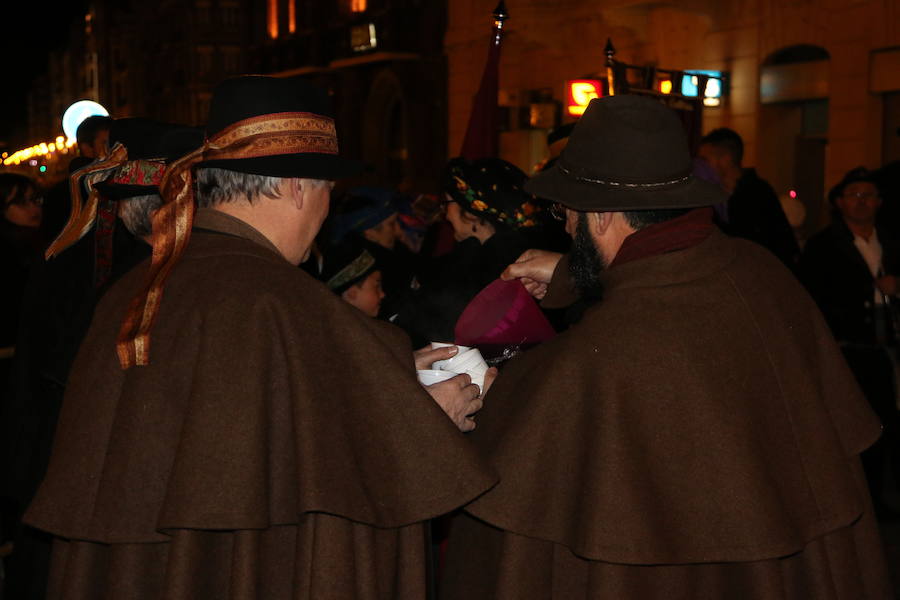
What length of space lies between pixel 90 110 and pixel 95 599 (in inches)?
197

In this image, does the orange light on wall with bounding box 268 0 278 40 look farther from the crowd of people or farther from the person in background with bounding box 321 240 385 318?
the crowd of people

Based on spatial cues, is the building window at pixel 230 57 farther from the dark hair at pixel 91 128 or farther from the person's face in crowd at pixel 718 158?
the dark hair at pixel 91 128

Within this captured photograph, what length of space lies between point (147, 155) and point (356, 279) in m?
2.12

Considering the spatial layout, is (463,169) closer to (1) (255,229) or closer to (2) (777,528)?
(1) (255,229)

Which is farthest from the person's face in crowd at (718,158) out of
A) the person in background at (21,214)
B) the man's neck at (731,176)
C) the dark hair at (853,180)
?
the person in background at (21,214)

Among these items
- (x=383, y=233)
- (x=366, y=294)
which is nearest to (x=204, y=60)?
(x=383, y=233)

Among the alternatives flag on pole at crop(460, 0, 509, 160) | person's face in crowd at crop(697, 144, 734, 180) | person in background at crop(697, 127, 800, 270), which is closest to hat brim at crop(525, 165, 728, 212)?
flag on pole at crop(460, 0, 509, 160)

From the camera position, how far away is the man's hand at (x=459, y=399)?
2939 mm

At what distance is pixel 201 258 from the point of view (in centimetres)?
253

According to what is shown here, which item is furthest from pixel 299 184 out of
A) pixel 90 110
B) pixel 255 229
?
pixel 90 110

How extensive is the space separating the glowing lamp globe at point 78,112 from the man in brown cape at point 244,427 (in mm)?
4567

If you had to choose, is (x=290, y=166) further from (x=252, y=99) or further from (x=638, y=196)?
(x=638, y=196)

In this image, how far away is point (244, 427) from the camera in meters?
2.35

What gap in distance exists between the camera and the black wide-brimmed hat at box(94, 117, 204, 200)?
3.18 meters
